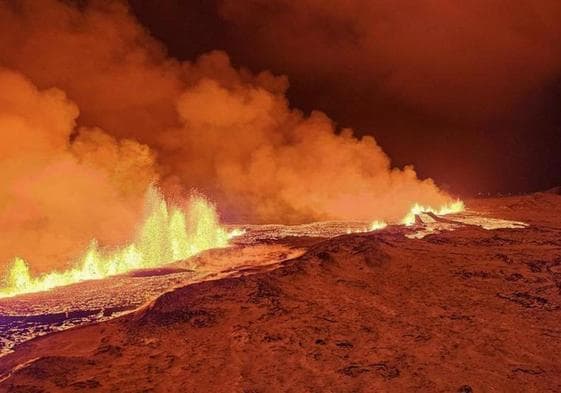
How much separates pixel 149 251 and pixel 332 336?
501 inches

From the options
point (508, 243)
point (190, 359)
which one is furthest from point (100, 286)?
point (508, 243)

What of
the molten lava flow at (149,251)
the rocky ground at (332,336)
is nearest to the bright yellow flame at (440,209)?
the molten lava flow at (149,251)

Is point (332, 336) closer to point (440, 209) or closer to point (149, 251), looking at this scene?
point (149, 251)

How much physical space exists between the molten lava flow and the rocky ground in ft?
17.5

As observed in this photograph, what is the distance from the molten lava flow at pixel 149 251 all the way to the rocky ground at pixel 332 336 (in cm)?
535

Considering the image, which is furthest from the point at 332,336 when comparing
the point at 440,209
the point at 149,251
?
the point at 440,209

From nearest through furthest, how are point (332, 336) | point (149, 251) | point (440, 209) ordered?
point (332, 336) → point (149, 251) → point (440, 209)

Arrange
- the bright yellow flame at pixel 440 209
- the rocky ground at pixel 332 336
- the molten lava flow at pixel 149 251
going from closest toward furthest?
the rocky ground at pixel 332 336, the molten lava flow at pixel 149 251, the bright yellow flame at pixel 440 209

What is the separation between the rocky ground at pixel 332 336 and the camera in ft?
23.0

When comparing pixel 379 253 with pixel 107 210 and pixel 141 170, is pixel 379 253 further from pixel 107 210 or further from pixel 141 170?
pixel 141 170

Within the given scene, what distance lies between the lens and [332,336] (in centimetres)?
862

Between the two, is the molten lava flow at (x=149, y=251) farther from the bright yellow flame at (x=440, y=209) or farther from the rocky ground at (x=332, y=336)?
the bright yellow flame at (x=440, y=209)

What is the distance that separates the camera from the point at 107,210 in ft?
86.0

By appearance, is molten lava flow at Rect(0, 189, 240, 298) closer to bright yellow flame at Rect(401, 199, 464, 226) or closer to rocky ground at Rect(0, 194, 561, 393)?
rocky ground at Rect(0, 194, 561, 393)
